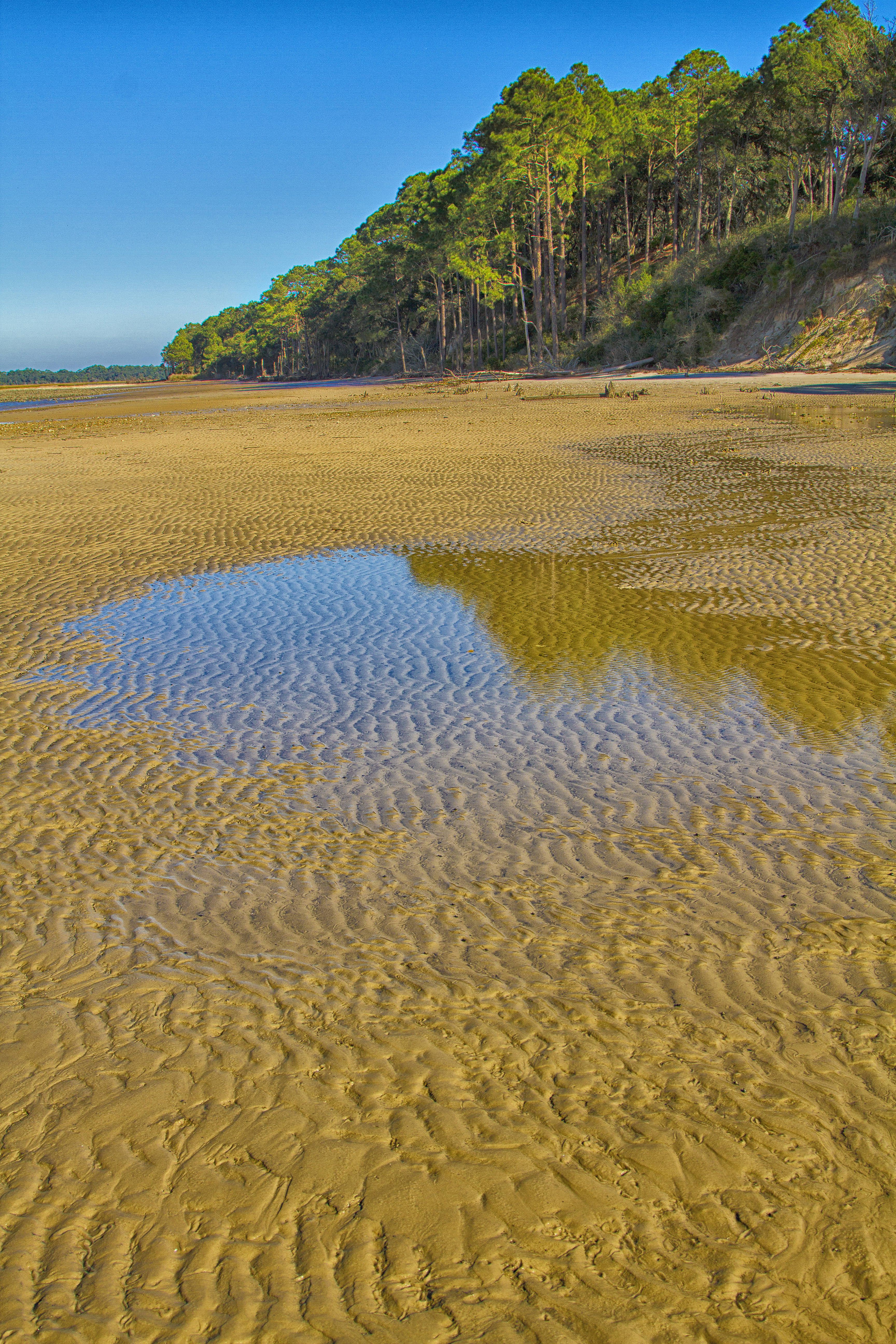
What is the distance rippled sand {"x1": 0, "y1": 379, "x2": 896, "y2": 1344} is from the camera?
8.52 ft

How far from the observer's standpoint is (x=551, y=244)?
54.2m

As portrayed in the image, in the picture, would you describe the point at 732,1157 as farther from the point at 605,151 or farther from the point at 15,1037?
the point at 605,151

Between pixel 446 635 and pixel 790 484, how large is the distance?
29.6 ft

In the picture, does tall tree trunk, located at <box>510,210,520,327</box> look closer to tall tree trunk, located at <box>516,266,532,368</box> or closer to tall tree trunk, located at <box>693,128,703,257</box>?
tall tree trunk, located at <box>516,266,532,368</box>

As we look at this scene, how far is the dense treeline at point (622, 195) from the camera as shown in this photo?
44.0m

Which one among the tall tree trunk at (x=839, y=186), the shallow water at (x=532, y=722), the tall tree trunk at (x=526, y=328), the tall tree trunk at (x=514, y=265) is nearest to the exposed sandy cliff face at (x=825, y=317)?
the tall tree trunk at (x=839, y=186)

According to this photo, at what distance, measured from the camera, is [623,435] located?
76.1 feet

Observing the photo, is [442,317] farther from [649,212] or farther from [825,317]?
[825,317]

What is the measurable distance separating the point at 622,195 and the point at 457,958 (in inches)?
2891

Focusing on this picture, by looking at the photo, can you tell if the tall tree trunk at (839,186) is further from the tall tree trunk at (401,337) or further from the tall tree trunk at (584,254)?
the tall tree trunk at (401,337)

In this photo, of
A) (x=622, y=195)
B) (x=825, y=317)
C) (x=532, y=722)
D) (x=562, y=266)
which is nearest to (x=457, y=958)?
(x=532, y=722)

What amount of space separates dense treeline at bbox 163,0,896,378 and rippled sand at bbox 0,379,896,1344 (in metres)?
41.0

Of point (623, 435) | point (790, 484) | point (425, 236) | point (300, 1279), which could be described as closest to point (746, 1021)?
point (300, 1279)

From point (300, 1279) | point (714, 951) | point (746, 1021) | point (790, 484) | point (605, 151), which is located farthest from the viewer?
point (605, 151)
